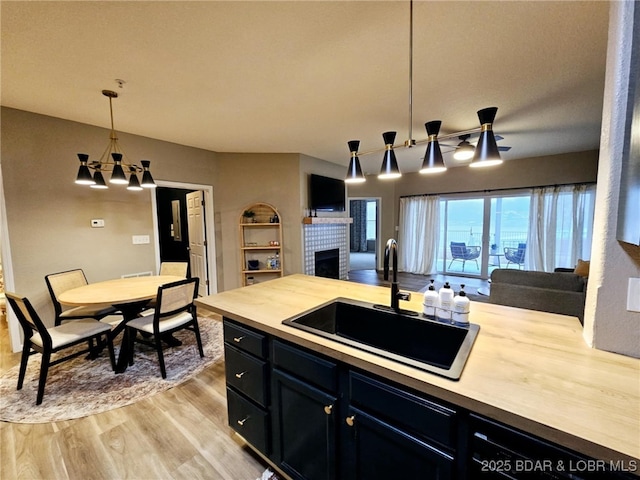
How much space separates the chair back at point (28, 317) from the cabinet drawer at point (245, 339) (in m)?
1.57

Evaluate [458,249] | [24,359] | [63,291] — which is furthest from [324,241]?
[24,359]

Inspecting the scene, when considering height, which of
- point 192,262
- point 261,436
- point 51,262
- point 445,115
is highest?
point 445,115

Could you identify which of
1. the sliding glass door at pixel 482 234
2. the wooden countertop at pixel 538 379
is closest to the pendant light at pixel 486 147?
the wooden countertop at pixel 538 379

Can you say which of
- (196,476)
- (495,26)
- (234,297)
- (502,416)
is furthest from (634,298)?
(196,476)

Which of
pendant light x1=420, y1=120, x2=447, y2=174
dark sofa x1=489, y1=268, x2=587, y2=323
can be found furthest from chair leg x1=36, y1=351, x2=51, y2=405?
dark sofa x1=489, y1=268, x2=587, y2=323

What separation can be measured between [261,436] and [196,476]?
470 millimetres

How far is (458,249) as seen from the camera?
6.36 meters

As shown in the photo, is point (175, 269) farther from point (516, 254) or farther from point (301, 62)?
point (516, 254)

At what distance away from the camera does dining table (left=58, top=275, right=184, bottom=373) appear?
2348 millimetres

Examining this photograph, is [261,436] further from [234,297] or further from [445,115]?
[445,115]

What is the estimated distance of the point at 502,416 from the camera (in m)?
0.72

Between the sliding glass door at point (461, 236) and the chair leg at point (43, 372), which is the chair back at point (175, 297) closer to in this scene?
the chair leg at point (43, 372)

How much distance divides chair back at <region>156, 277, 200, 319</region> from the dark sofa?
10.8ft

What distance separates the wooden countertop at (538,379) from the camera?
0.65 meters
